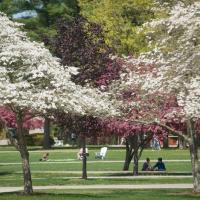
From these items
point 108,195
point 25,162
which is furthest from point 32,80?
point 108,195

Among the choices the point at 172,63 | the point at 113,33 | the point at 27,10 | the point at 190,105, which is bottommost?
the point at 190,105

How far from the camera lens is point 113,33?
40.9 metres

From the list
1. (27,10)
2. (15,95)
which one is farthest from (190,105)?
(27,10)

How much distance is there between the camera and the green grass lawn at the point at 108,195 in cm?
1908

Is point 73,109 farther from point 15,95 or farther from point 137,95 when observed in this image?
point 137,95

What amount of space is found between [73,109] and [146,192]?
11.4 feet

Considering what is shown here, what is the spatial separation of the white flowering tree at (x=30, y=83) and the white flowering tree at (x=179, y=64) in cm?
210

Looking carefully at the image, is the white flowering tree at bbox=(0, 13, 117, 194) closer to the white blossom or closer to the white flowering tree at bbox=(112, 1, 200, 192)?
the white blossom

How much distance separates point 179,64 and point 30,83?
4.35m

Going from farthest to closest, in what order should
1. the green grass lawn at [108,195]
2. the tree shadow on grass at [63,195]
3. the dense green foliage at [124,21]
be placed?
the dense green foliage at [124,21], the tree shadow on grass at [63,195], the green grass lawn at [108,195]

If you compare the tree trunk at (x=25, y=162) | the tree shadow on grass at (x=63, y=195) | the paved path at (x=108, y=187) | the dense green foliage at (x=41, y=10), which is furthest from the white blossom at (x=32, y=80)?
the dense green foliage at (x=41, y=10)

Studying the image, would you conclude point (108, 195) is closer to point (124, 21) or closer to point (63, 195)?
point (63, 195)

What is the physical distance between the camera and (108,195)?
20.2 metres

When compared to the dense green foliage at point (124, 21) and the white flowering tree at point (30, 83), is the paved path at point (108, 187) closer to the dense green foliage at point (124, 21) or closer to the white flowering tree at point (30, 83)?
the white flowering tree at point (30, 83)
